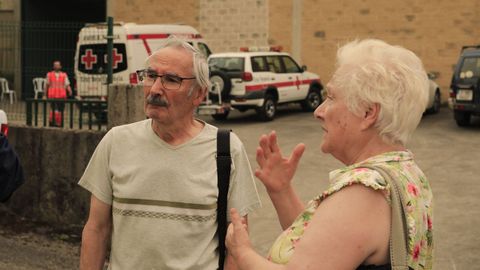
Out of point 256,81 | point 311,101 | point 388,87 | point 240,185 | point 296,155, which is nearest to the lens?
point 388,87

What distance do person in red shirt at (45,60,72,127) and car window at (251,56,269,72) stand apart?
5782mm

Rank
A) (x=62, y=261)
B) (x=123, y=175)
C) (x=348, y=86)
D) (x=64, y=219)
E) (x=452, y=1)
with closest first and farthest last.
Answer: (x=348, y=86), (x=123, y=175), (x=62, y=261), (x=64, y=219), (x=452, y=1)

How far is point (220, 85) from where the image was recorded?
17250mm

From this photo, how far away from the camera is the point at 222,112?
56.9 ft

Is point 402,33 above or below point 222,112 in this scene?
above

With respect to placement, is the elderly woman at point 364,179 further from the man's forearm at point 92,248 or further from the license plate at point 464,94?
the license plate at point 464,94

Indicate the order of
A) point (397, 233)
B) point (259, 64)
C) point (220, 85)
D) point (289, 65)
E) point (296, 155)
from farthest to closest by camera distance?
point (289, 65)
point (259, 64)
point (220, 85)
point (296, 155)
point (397, 233)

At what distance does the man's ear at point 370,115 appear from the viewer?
2131 mm

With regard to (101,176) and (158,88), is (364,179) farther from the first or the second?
(101,176)

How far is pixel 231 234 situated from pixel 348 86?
58 cm

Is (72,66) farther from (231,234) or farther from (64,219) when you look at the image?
(231,234)

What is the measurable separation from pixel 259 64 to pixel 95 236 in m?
15.4

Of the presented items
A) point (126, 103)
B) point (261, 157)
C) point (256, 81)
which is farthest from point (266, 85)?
point (261, 157)

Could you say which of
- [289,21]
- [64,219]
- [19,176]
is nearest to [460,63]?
[289,21]
